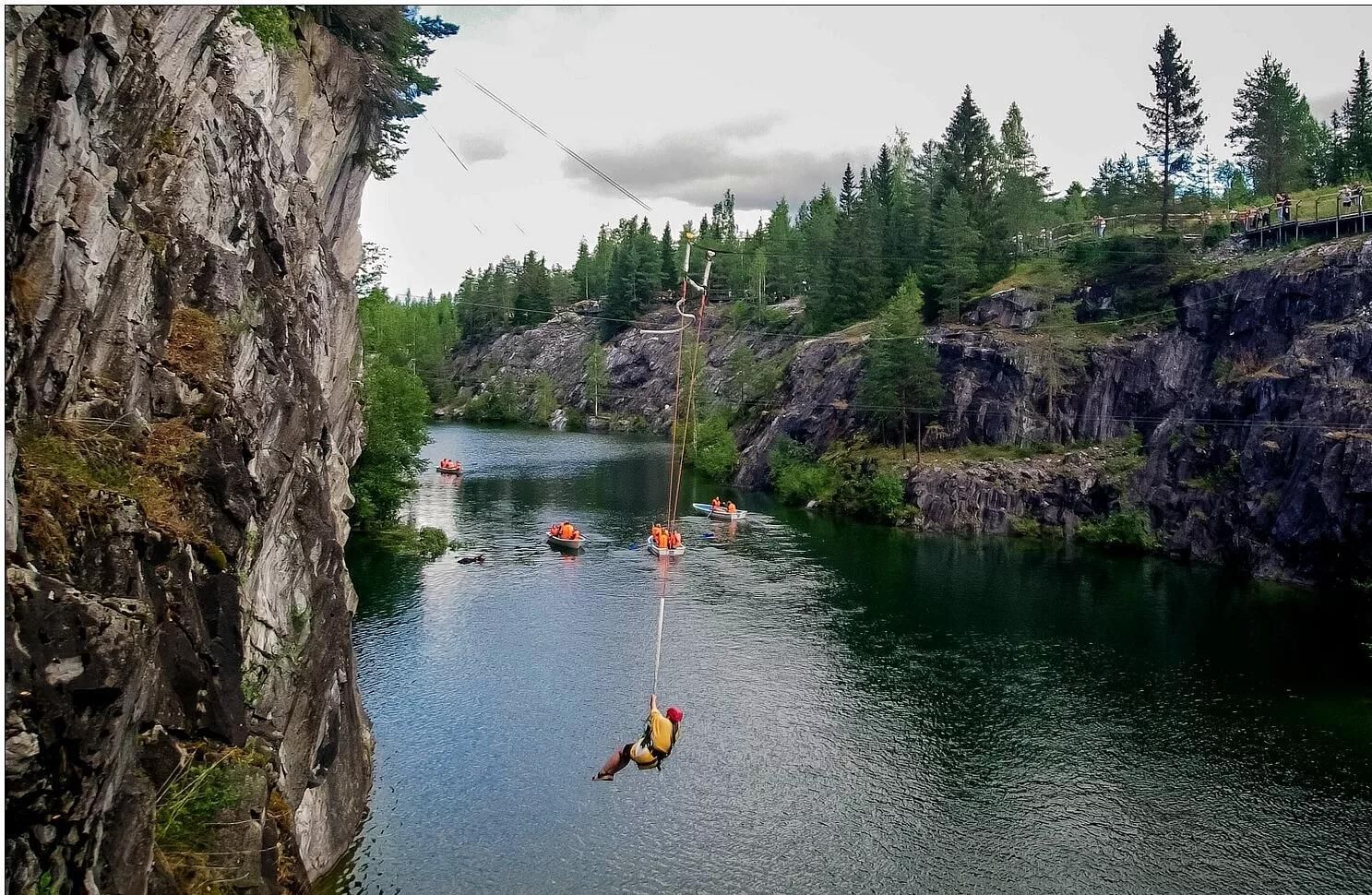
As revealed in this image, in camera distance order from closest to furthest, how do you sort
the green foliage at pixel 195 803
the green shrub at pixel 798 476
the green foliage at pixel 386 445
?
the green foliage at pixel 195 803 → the green foliage at pixel 386 445 → the green shrub at pixel 798 476

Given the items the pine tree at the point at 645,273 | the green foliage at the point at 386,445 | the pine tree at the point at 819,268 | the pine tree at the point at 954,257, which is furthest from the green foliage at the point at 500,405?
the green foliage at the point at 386,445

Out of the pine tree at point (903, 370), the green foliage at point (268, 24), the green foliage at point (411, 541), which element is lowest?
the green foliage at point (411, 541)

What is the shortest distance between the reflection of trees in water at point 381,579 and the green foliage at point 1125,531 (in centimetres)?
4043

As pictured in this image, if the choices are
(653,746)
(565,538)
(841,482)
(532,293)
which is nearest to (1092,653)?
(653,746)

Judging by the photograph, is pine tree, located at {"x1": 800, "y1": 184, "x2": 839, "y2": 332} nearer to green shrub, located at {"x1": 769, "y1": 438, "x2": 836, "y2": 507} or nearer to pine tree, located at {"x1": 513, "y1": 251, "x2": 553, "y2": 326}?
green shrub, located at {"x1": 769, "y1": 438, "x2": 836, "y2": 507}

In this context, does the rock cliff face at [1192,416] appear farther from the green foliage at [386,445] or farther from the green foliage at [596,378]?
the green foliage at [596,378]

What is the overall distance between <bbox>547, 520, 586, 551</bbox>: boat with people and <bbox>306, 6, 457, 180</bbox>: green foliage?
72.6 feet

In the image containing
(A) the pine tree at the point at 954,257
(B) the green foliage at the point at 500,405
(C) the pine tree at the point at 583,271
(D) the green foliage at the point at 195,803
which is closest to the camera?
(D) the green foliage at the point at 195,803

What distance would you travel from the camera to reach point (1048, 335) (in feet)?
226

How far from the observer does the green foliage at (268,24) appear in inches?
844

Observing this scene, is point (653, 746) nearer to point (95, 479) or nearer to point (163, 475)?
point (163, 475)

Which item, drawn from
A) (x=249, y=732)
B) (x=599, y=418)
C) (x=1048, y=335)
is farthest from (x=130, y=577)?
(x=599, y=418)

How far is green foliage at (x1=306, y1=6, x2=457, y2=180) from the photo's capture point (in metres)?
28.9

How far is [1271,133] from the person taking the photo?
76188 mm
